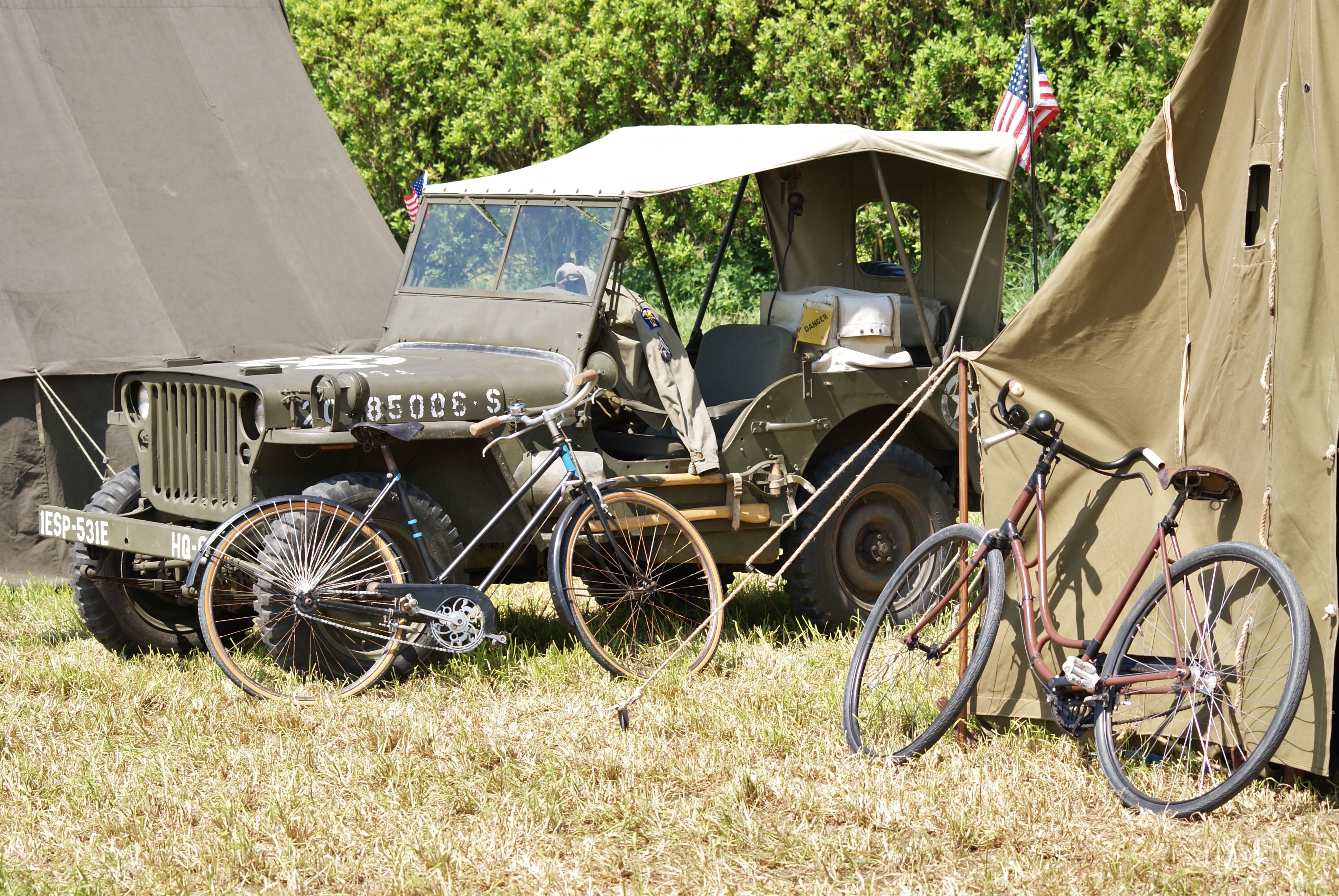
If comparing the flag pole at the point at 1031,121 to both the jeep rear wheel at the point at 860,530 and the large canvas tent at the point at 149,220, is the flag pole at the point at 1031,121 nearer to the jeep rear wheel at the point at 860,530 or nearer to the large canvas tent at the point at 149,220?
the jeep rear wheel at the point at 860,530

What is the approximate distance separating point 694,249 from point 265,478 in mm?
9653

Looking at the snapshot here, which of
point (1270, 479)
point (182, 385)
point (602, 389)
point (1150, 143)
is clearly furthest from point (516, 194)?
point (1270, 479)

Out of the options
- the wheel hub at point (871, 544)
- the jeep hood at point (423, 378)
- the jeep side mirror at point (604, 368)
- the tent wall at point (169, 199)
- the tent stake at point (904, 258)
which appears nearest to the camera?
the jeep hood at point (423, 378)

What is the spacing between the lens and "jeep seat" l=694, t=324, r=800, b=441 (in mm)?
6668

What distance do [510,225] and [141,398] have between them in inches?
68.0

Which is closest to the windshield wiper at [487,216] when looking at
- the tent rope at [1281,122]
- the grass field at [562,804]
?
the grass field at [562,804]

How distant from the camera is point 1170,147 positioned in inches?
171

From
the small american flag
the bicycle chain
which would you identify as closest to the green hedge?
the small american flag

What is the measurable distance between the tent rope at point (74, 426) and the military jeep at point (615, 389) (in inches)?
46.3

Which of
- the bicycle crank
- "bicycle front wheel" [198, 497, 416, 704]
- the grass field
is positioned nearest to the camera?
→ the grass field

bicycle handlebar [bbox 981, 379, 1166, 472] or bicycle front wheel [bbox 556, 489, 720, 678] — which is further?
bicycle front wheel [bbox 556, 489, 720, 678]

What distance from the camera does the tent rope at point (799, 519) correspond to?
5047 millimetres

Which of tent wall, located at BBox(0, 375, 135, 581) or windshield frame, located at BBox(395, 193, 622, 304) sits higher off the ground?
windshield frame, located at BBox(395, 193, 622, 304)

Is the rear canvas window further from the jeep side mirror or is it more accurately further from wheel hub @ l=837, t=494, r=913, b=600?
the jeep side mirror
